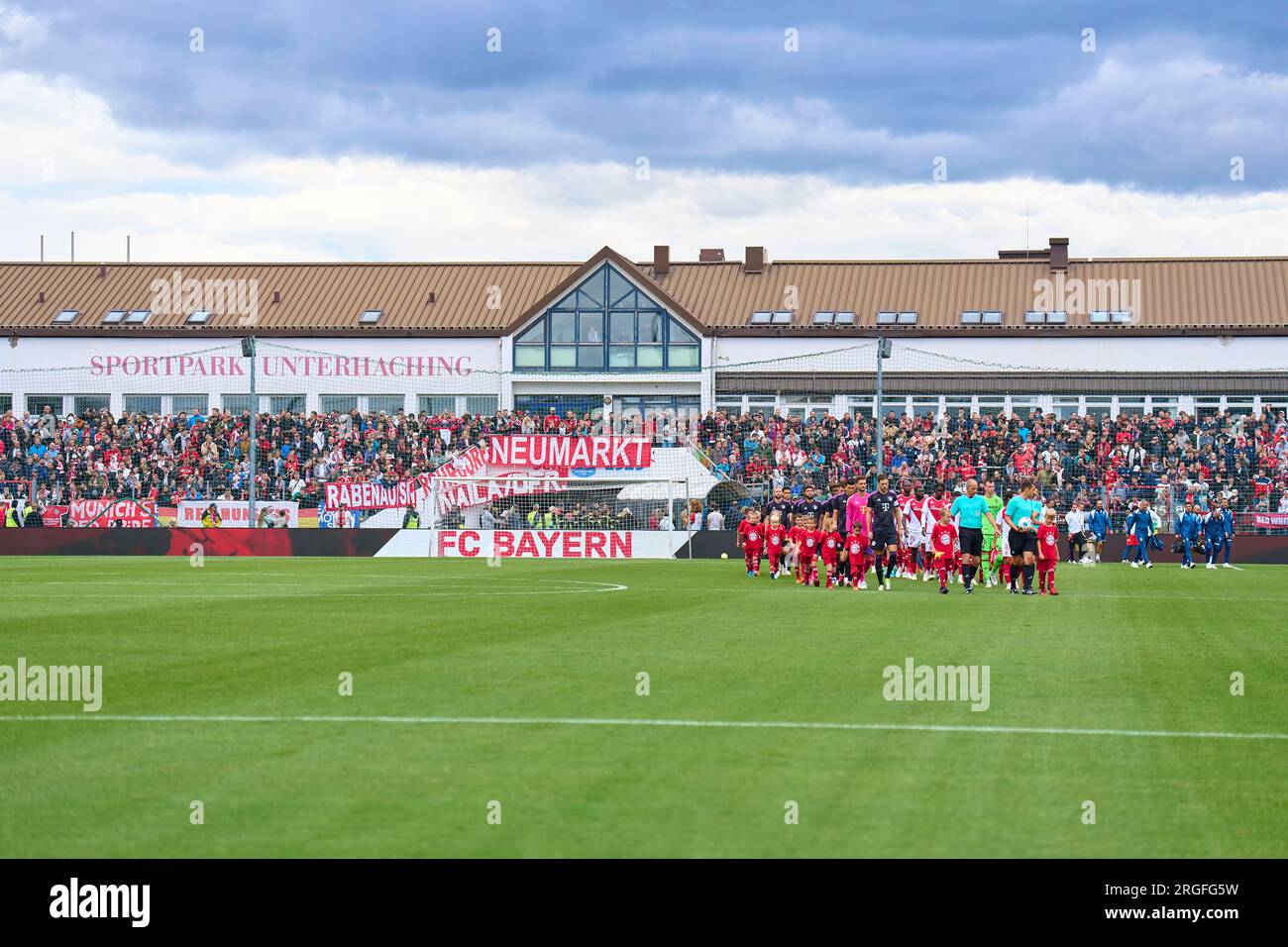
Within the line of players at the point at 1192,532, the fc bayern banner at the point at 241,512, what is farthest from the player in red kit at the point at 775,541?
the fc bayern banner at the point at 241,512

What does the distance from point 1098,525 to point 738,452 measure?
451 inches

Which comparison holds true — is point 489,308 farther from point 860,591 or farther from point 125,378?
point 860,591

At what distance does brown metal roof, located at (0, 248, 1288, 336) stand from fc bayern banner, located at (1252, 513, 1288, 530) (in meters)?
17.5

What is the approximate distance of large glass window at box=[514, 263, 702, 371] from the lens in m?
61.9

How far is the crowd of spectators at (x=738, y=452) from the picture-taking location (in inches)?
1817

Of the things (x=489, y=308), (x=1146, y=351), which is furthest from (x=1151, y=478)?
(x=489, y=308)

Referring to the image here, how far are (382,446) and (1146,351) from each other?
1173 inches

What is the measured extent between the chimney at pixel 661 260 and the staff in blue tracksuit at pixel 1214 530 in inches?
1205

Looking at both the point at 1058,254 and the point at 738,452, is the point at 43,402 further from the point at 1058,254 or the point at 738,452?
the point at 1058,254

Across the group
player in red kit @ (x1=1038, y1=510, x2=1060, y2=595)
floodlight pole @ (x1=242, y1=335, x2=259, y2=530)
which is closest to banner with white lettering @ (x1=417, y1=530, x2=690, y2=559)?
floodlight pole @ (x1=242, y1=335, x2=259, y2=530)

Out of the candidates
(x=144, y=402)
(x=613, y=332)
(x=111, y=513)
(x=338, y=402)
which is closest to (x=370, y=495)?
(x=111, y=513)

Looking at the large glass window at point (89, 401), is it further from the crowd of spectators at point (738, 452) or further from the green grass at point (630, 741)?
the green grass at point (630, 741)

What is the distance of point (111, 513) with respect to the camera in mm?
47156

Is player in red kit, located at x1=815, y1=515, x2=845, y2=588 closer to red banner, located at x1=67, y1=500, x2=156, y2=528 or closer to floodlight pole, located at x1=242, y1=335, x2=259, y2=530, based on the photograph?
floodlight pole, located at x1=242, y1=335, x2=259, y2=530
